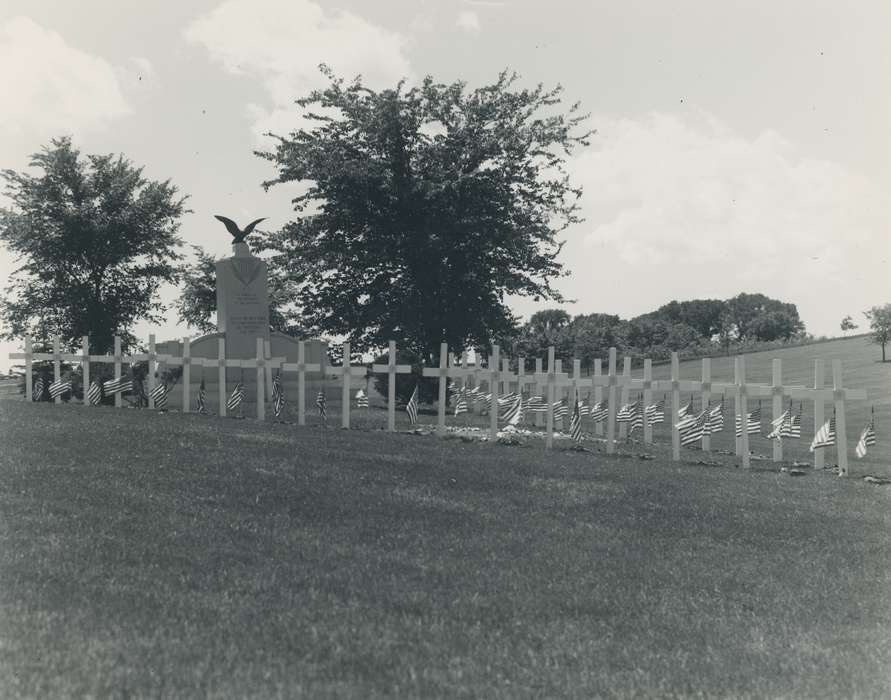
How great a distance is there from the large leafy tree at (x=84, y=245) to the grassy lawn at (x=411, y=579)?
28.3 m

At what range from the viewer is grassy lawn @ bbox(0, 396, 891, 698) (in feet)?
16.3

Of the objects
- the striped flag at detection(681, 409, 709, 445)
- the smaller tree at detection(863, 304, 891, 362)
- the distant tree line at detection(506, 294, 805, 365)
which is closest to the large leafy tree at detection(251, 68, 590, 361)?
the distant tree line at detection(506, 294, 805, 365)

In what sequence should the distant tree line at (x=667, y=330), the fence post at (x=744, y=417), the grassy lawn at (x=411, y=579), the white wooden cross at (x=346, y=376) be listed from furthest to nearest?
the distant tree line at (x=667, y=330) → the white wooden cross at (x=346, y=376) → the fence post at (x=744, y=417) → the grassy lawn at (x=411, y=579)

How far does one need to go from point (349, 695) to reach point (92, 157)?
40572 millimetres

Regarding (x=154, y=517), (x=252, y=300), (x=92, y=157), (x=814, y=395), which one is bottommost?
(x=154, y=517)

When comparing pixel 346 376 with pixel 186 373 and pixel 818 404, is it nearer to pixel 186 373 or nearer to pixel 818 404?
pixel 186 373

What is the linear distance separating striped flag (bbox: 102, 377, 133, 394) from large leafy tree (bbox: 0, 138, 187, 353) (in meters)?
20.5

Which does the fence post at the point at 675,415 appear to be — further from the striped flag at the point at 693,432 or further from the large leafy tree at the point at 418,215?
the large leafy tree at the point at 418,215

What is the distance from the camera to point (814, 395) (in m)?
14.0

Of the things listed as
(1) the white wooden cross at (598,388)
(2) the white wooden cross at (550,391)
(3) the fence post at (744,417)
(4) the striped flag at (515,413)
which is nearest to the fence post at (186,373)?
(4) the striped flag at (515,413)

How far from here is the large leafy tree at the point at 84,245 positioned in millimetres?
37781

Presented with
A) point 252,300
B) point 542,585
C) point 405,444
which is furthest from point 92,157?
point 542,585

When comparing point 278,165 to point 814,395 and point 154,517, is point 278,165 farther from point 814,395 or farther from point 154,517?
point 154,517

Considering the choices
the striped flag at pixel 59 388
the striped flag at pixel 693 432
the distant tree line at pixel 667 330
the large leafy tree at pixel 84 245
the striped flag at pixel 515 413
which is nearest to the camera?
the striped flag at pixel 693 432
